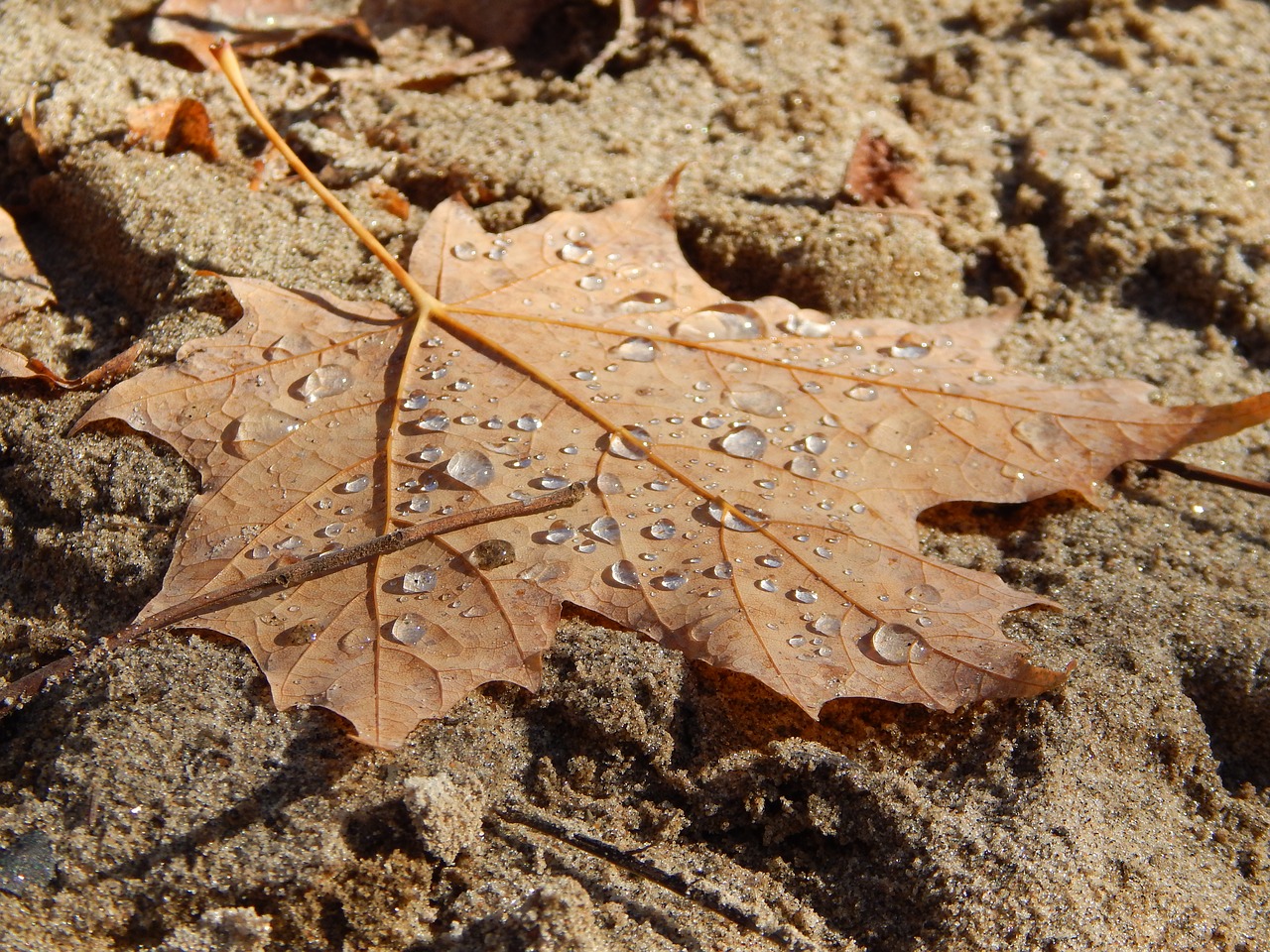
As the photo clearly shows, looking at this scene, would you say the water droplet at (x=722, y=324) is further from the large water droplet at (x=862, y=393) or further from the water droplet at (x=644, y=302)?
the large water droplet at (x=862, y=393)

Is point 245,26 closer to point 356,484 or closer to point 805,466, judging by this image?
point 356,484

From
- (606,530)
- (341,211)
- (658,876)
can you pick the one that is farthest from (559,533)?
(341,211)

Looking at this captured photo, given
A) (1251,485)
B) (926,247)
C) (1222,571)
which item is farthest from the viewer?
(926,247)

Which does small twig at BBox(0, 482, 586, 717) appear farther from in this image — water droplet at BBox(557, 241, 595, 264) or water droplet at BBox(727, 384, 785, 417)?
water droplet at BBox(557, 241, 595, 264)

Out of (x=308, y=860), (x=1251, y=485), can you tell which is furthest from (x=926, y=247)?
(x=308, y=860)

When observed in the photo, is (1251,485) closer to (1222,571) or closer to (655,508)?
(1222,571)

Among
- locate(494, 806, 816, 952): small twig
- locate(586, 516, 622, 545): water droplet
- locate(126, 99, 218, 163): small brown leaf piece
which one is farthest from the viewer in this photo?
locate(126, 99, 218, 163): small brown leaf piece

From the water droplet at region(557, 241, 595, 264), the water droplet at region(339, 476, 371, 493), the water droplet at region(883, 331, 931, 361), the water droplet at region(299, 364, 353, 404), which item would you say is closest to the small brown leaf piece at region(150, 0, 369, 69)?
the water droplet at region(557, 241, 595, 264)
